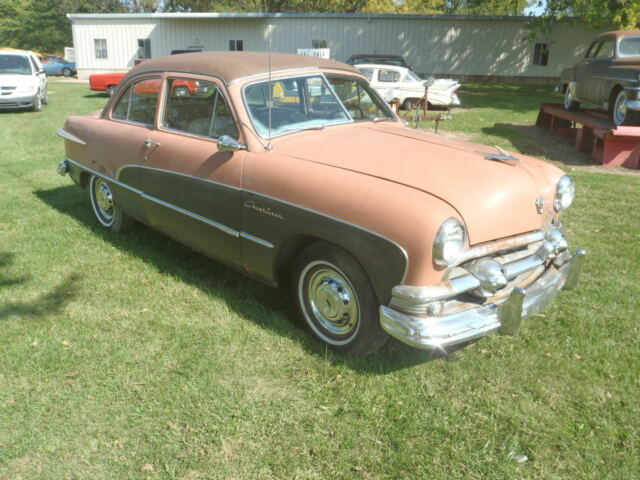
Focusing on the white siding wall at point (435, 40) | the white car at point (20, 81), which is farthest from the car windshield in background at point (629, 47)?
the white siding wall at point (435, 40)

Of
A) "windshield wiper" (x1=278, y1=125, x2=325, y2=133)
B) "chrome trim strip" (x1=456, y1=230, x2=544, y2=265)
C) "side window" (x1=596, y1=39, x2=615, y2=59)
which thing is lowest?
"chrome trim strip" (x1=456, y1=230, x2=544, y2=265)

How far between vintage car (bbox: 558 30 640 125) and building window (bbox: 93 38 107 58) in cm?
2487

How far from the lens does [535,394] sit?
3.29 meters

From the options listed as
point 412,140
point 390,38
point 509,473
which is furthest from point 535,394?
point 390,38

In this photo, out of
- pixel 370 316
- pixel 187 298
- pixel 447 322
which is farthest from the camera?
pixel 187 298

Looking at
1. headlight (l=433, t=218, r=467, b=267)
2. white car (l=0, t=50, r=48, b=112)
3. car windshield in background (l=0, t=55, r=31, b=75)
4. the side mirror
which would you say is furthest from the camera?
car windshield in background (l=0, t=55, r=31, b=75)

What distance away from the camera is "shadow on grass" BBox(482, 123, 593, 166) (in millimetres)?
10094

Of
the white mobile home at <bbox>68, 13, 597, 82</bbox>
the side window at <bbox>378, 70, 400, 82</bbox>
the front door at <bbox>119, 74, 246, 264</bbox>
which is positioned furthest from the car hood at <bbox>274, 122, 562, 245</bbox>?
the white mobile home at <bbox>68, 13, 597, 82</bbox>

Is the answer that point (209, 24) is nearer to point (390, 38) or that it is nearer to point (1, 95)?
point (390, 38)

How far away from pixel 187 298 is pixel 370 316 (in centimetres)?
177

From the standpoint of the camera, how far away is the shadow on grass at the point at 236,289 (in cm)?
361

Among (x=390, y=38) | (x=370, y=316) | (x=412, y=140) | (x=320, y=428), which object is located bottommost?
(x=320, y=428)

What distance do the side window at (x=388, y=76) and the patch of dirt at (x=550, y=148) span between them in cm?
389

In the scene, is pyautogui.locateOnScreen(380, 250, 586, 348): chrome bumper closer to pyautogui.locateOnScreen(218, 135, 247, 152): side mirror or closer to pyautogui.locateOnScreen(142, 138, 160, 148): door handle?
pyautogui.locateOnScreen(218, 135, 247, 152): side mirror
